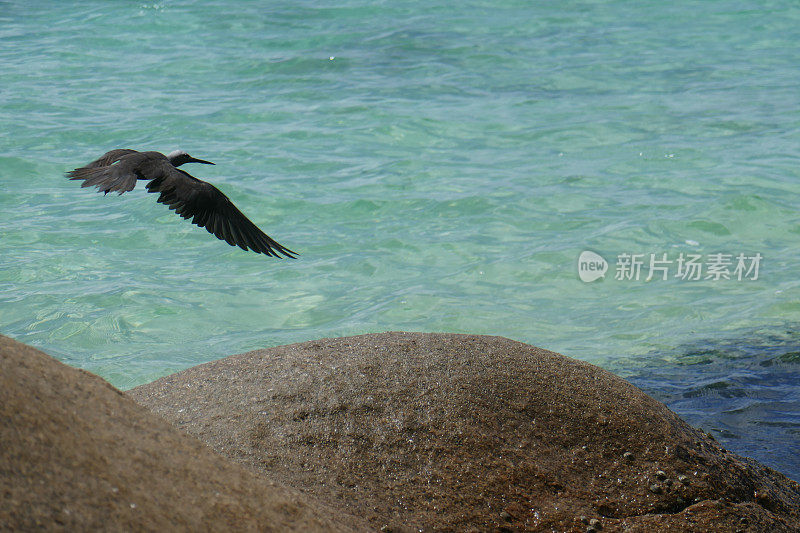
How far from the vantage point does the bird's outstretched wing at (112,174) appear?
372 cm

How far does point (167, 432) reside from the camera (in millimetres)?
2277

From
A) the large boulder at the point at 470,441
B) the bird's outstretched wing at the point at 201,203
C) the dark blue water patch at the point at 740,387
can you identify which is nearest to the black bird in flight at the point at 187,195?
the bird's outstretched wing at the point at 201,203

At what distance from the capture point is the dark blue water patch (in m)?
3.81

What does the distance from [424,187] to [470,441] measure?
548 centimetres

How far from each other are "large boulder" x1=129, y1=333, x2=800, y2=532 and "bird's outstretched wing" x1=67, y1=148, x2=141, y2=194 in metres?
0.88

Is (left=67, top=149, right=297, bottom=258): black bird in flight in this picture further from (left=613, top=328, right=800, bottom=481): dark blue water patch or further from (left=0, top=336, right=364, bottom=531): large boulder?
(left=613, top=328, right=800, bottom=481): dark blue water patch

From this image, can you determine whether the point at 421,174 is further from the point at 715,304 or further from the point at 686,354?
the point at 686,354

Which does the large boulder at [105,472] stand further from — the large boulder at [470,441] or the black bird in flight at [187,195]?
the black bird in flight at [187,195]

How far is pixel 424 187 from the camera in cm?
826

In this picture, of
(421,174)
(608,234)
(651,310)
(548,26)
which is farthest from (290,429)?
(548,26)

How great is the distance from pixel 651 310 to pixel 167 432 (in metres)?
4.34

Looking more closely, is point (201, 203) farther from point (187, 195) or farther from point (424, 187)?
point (424, 187)

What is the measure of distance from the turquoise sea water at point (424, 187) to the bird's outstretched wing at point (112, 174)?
1.63m

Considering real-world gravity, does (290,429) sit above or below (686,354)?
above
